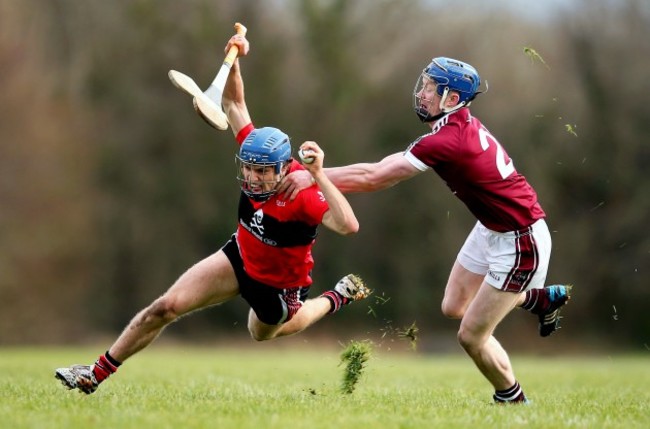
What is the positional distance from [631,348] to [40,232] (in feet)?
55.6

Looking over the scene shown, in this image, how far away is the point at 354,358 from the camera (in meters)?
8.87

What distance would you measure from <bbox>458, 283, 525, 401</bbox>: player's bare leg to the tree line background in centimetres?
2009

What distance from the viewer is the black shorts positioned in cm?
834

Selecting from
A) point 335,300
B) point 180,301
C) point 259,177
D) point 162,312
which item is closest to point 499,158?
point 259,177

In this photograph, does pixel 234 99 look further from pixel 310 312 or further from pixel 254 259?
pixel 310 312

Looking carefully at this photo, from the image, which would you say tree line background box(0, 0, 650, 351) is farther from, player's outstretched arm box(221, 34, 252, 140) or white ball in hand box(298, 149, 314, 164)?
white ball in hand box(298, 149, 314, 164)

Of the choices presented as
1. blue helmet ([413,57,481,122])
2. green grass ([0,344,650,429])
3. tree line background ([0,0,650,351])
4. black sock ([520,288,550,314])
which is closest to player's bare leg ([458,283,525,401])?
green grass ([0,344,650,429])

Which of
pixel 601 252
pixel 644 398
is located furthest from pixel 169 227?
pixel 644 398

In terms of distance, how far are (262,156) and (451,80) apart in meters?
1.56

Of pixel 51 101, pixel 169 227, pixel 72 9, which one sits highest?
pixel 72 9

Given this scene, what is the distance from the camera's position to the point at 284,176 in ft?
25.8

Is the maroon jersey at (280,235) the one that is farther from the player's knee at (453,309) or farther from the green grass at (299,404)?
the player's knee at (453,309)

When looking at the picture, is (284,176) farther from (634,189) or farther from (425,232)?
(425,232)

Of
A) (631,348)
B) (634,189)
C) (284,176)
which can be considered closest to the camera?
(284,176)
